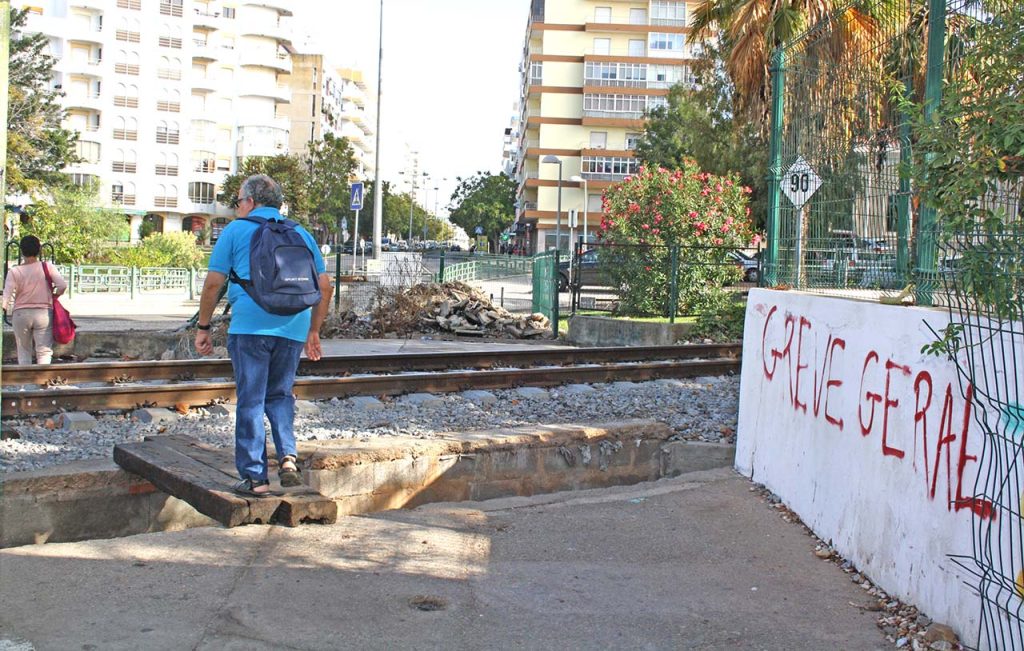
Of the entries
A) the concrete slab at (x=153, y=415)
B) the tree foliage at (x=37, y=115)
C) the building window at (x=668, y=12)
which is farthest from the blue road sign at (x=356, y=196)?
the building window at (x=668, y=12)

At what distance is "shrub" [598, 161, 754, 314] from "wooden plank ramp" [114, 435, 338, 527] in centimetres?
1257

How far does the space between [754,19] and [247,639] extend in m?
17.3

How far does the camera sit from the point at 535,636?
4312mm

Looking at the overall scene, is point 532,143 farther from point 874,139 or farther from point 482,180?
point 874,139

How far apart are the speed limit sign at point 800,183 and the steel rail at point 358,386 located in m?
4.47

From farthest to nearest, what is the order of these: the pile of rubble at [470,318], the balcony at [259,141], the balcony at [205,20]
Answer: the balcony at [259,141]
the balcony at [205,20]
the pile of rubble at [470,318]

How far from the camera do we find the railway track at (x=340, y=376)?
8.91 metres

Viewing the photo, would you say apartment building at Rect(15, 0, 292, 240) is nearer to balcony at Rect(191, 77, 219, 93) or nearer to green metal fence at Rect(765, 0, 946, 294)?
balcony at Rect(191, 77, 219, 93)

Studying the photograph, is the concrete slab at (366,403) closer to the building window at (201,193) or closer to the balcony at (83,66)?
the balcony at (83,66)

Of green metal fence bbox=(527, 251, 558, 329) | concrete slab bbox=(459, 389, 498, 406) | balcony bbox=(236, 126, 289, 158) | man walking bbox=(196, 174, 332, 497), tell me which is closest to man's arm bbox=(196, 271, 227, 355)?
man walking bbox=(196, 174, 332, 497)

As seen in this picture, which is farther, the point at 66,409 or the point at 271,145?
the point at 271,145

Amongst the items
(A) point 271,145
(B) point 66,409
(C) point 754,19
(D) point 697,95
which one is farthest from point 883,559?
(A) point 271,145

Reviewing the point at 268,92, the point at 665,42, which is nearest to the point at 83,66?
the point at 268,92

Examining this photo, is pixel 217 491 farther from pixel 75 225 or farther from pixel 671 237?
pixel 75 225
